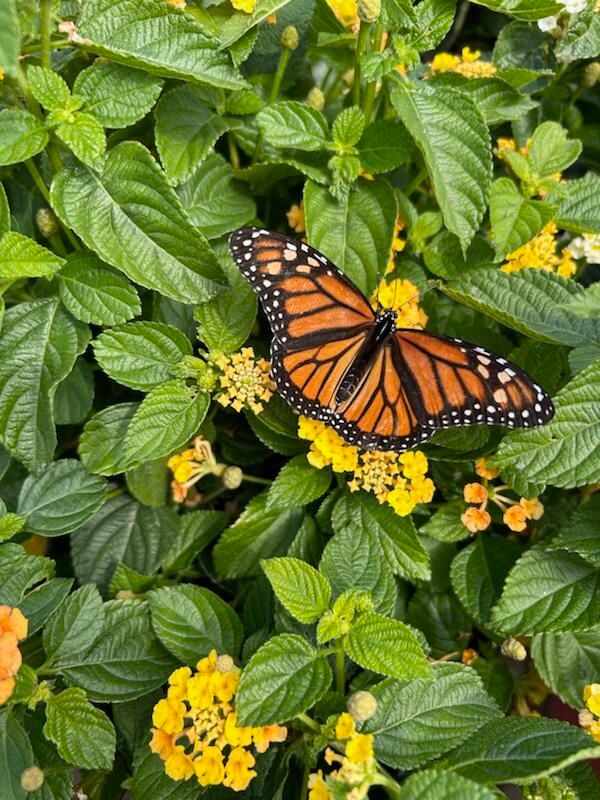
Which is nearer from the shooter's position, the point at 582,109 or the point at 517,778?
the point at 517,778

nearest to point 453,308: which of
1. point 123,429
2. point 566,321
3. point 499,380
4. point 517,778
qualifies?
point 566,321

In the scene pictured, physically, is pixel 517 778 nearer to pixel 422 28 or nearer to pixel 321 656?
pixel 321 656

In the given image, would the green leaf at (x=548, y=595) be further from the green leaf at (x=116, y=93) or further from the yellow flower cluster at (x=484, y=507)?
the green leaf at (x=116, y=93)

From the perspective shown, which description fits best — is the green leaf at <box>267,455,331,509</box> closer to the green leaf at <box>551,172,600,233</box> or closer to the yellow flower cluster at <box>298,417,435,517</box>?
the yellow flower cluster at <box>298,417,435,517</box>


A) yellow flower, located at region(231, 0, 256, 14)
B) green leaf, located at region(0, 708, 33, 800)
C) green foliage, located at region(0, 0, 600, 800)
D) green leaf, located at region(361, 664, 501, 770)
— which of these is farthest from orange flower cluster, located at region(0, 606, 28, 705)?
yellow flower, located at region(231, 0, 256, 14)

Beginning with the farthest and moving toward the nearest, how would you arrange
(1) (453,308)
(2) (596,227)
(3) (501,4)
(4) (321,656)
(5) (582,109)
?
(5) (582,109) → (1) (453,308) → (2) (596,227) → (3) (501,4) → (4) (321,656)

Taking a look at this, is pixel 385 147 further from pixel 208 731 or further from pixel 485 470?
pixel 208 731

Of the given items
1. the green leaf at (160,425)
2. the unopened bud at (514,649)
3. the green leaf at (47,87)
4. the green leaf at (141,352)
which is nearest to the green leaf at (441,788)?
the unopened bud at (514,649)

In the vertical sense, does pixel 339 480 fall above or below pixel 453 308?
below
